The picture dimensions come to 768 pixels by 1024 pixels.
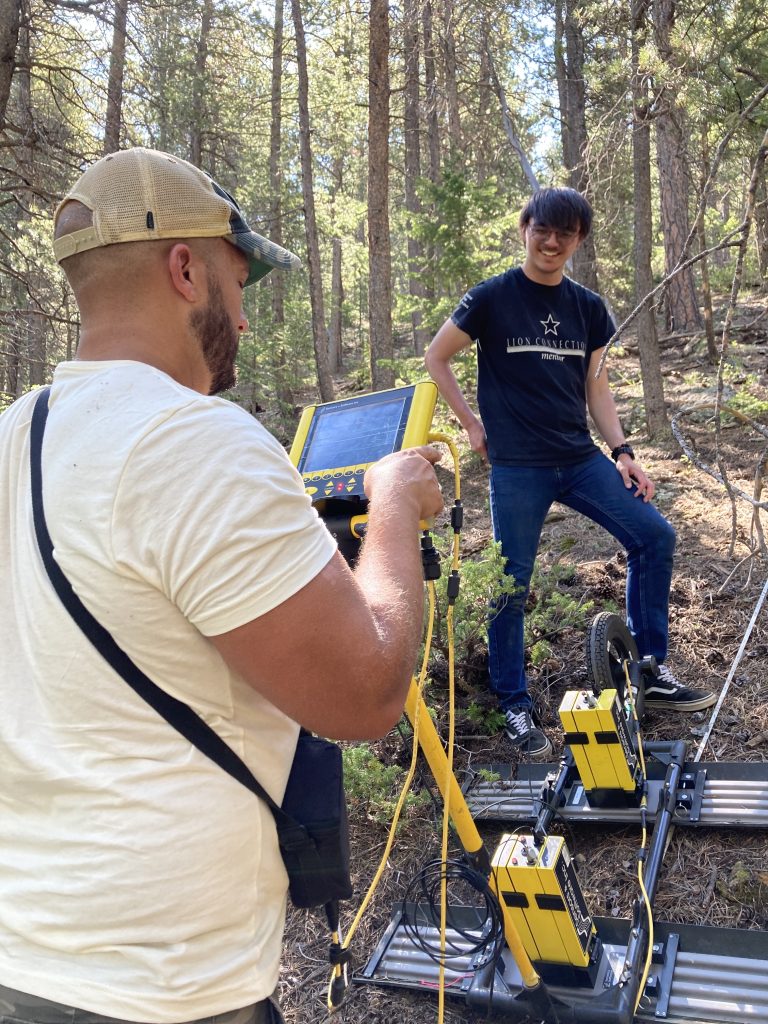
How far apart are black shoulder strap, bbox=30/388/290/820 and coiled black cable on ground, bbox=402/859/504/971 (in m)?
1.12

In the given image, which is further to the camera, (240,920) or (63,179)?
(63,179)

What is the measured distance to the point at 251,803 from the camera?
1213 millimetres

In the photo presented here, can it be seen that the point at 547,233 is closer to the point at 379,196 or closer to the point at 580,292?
the point at 580,292

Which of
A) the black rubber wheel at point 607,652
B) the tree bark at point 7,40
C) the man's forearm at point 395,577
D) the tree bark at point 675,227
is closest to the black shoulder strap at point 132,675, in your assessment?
the man's forearm at point 395,577

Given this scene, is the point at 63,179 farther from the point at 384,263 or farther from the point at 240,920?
the point at 240,920

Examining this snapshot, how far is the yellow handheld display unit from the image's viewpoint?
223 cm

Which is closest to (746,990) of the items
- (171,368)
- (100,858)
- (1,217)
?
(100,858)

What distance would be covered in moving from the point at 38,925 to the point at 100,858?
143 millimetres

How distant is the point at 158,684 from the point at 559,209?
306 cm

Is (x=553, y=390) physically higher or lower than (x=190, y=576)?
higher

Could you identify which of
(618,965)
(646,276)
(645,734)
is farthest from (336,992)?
(646,276)

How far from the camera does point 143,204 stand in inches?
53.9

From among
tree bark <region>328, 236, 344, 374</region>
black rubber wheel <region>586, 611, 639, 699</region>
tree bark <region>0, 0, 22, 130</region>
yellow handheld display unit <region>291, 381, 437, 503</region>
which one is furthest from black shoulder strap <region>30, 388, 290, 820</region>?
tree bark <region>328, 236, 344, 374</region>

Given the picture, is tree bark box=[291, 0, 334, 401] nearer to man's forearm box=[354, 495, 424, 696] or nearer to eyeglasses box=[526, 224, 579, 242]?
eyeglasses box=[526, 224, 579, 242]
